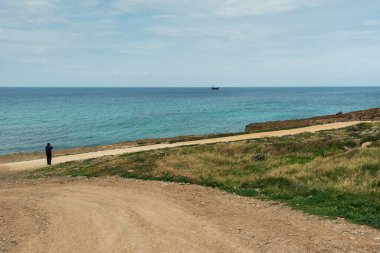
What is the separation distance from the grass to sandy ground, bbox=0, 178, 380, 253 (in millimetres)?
1009

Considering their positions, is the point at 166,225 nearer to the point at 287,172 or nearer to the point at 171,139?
the point at 287,172

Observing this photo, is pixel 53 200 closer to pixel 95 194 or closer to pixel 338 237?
pixel 95 194

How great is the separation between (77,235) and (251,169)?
10.3 metres

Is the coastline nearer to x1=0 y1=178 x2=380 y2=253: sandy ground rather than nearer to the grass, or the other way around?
the grass

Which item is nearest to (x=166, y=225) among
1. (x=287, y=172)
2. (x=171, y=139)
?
(x=287, y=172)

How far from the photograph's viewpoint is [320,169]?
1744cm

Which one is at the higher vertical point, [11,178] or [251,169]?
[251,169]

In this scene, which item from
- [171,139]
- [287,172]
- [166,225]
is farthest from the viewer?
[171,139]

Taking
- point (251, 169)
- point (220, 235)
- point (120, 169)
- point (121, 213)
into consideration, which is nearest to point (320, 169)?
point (251, 169)

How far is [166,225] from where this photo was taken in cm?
Answer: 1229

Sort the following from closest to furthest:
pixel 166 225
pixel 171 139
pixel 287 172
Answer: pixel 166 225
pixel 287 172
pixel 171 139

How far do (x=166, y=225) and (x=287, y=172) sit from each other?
24.6 ft

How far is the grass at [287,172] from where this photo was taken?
1384 centimetres

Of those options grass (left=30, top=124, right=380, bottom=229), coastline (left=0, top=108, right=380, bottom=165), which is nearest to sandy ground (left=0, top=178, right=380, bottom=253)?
grass (left=30, top=124, right=380, bottom=229)
